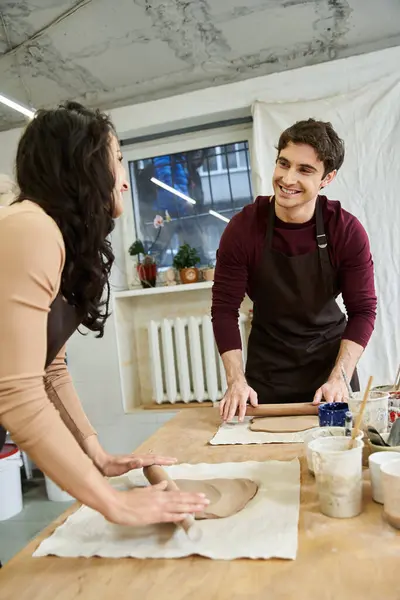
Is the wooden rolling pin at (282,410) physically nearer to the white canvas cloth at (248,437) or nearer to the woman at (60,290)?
the white canvas cloth at (248,437)

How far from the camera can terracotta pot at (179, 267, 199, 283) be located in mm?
3498

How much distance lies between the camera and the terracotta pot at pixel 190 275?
11.5 ft

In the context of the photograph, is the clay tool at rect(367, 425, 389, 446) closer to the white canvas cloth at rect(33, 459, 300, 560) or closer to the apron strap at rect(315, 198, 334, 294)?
the white canvas cloth at rect(33, 459, 300, 560)

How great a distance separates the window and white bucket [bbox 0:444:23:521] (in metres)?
1.64

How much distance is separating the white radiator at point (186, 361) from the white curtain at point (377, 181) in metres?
0.90

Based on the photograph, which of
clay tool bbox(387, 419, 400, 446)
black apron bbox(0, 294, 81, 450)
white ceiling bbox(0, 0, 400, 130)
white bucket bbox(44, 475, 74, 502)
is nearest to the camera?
black apron bbox(0, 294, 81, 450)

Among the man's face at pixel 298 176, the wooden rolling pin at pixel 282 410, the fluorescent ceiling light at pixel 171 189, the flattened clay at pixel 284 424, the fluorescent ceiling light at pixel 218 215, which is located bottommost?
the flattened clay at pixel 284 424

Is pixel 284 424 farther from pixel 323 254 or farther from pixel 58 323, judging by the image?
pixel 58 323

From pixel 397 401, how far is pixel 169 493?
721 mm

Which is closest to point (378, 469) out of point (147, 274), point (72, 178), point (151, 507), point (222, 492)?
point (222, 492)

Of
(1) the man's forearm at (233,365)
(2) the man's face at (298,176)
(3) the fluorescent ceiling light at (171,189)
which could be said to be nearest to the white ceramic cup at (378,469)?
(1) the man's forearm at (233,365)

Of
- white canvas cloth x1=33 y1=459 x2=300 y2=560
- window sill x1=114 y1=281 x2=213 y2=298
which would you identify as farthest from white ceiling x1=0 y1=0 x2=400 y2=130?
white canvas cloth x1=33 y1=459 x2=300 y2=560

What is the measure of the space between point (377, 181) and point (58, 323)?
2.63m

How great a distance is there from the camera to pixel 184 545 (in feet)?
2.79
